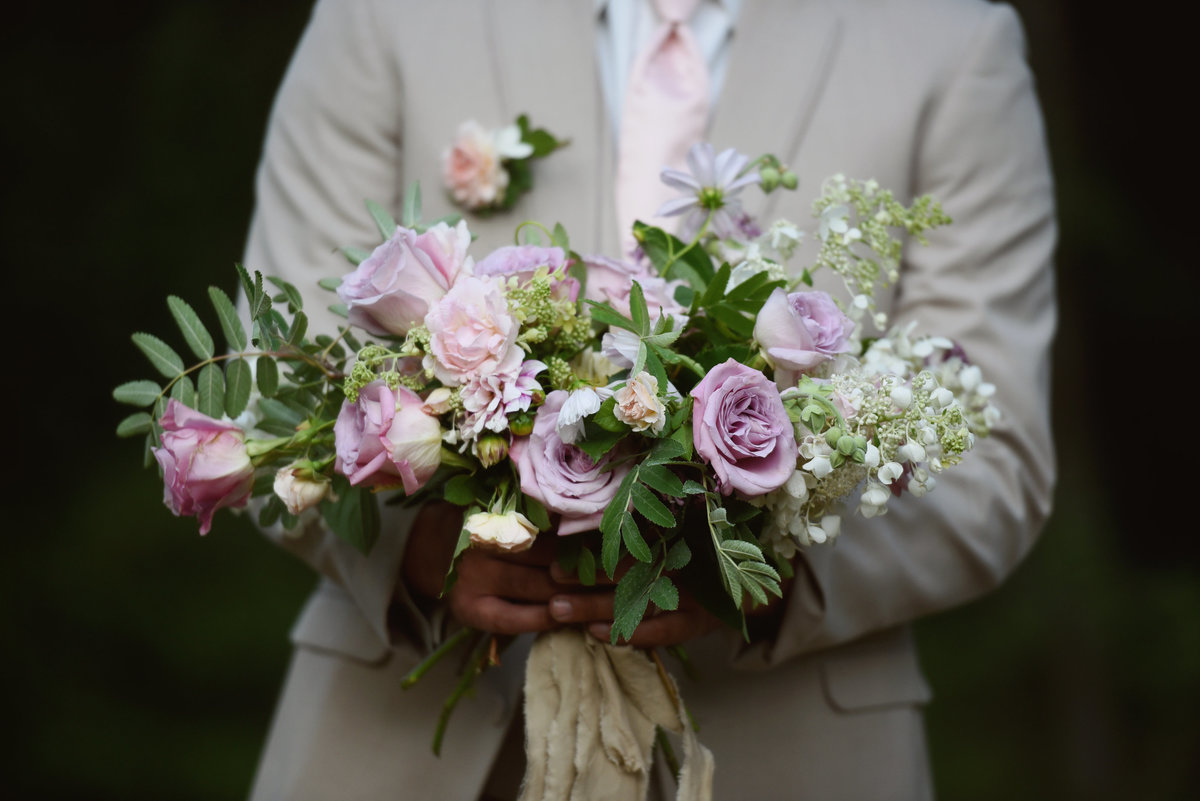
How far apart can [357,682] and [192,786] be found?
7.63 ft

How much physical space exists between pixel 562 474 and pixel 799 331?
0.24 metres

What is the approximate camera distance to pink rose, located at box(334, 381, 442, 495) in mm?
959

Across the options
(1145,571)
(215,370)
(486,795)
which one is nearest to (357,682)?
(486,795)

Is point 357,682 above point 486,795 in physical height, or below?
above

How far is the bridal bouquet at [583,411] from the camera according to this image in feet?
3.13

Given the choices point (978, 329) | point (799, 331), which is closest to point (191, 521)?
point (978, 329)

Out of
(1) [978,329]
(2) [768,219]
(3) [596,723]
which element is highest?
(2) [768,219]

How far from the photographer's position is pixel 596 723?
1145 millimetres

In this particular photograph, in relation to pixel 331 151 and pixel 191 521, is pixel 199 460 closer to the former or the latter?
pixel 331 151

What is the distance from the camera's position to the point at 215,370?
3.46ft

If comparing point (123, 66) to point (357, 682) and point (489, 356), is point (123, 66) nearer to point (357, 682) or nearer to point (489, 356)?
point (357, 682)

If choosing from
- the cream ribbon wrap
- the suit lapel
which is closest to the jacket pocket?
the cream ribbon wrap

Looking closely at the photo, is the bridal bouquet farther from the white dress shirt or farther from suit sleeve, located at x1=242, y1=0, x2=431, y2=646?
the white dress shirt

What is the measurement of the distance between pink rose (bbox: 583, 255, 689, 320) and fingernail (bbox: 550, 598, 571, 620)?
0.98 ft
